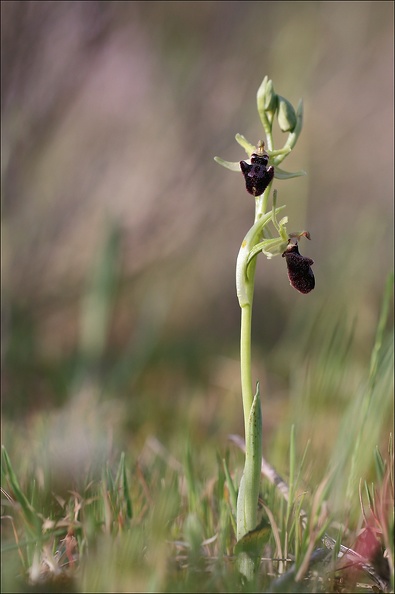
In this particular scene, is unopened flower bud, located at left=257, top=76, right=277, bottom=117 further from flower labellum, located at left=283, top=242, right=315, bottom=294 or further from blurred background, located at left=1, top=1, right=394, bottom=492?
blurred background, located at left=1, top=1, right=394, bottom=492

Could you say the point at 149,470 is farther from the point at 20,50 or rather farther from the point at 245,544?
the point at 20,50

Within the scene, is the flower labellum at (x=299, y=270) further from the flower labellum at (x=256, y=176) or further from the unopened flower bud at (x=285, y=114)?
the unopened flower bud at (x=285, y=114)

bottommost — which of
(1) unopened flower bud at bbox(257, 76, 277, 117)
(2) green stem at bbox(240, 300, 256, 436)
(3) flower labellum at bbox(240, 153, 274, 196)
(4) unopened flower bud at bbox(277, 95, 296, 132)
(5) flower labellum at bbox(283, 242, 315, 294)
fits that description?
(2) green stem at bbox(240, 300, 256, 436)

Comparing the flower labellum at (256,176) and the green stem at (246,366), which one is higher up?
the flower labellum at (256,176)

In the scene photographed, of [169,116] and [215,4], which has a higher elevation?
[215,4]

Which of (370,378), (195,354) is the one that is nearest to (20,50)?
(195,354)

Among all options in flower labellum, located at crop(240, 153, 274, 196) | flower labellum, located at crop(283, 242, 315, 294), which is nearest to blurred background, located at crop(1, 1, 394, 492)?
flower labellum, located at crop(283, 242, 315, 294)

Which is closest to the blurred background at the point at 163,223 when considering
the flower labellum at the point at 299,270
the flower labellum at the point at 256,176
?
the flower labellum at the point at 299,270
